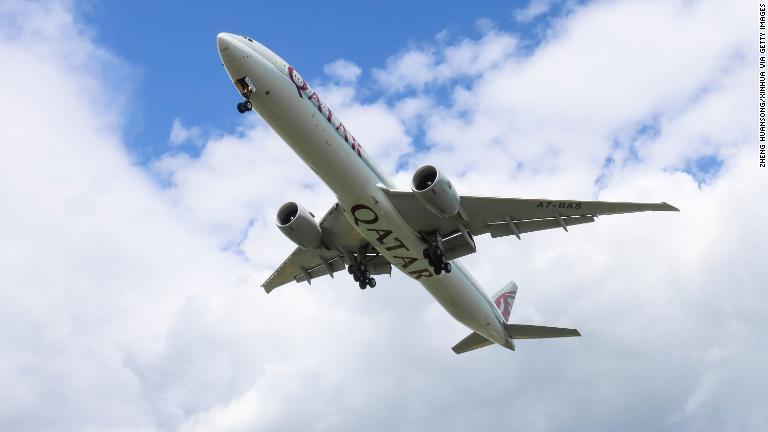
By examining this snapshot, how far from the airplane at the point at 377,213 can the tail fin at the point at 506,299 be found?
3.63m

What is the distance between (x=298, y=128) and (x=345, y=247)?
8330mm

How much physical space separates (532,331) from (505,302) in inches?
192

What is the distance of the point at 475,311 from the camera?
30.9 metres

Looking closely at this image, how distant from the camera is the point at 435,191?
2500 cm

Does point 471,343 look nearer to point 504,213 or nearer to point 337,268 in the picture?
point 337,268

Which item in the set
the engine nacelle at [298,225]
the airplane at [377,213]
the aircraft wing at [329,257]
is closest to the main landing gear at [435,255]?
the airplane at [377,213]

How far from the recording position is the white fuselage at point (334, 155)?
22750 mm

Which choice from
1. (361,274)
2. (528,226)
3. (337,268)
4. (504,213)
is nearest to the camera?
(504,213)

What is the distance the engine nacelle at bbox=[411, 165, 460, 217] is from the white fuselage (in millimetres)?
1423

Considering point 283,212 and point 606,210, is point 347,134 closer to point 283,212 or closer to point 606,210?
point 283,212

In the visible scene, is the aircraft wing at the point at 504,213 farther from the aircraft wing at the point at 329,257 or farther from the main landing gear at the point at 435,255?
the aircraft wing at the point at 329,257

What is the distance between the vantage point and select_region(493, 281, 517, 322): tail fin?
3775 cm

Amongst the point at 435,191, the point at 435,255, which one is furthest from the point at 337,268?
the point at 435,191

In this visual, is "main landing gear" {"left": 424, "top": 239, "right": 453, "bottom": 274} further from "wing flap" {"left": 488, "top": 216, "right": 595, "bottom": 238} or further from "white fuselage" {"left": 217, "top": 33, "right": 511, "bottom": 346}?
"wing flap" {"left": 488, "top": 216, "right": 595, "bottom": 238}
